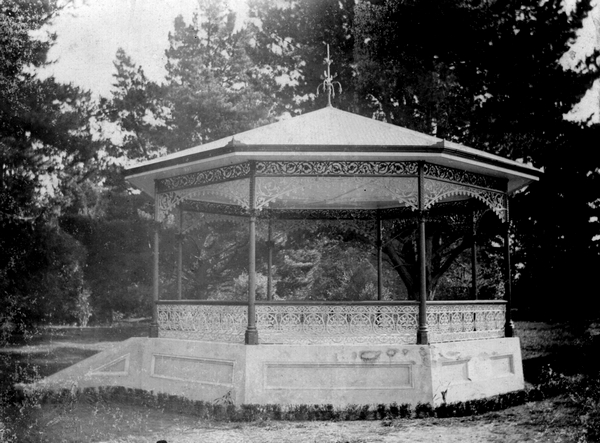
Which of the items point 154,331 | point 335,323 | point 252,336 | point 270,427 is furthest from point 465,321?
point 154,331

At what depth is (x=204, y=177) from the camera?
13.1 m

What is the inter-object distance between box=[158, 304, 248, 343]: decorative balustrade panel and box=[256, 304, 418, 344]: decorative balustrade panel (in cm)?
50

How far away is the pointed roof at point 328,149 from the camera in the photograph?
1148 cm

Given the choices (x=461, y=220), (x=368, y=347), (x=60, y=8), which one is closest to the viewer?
(x=368, y=347)

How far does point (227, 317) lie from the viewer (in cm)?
1229

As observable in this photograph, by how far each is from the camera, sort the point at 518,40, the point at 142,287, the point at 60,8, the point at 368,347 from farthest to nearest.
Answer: the point at 142,287 < the point at 60,8 < the point at 518,40 < the point at 368,347

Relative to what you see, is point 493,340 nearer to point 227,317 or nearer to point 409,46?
point 227,317

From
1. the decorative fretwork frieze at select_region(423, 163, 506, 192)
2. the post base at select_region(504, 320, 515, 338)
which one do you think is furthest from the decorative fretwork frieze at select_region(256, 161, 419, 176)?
the post base at select_region(504, 320, 515, 338)

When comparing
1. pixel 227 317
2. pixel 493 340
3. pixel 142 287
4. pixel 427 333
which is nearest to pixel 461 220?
pixel 493 340

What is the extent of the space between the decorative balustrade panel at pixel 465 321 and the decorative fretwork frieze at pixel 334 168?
265 centimetres

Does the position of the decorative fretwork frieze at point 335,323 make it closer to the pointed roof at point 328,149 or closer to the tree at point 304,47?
the pointed roof at point 328,149

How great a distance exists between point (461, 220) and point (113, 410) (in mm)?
9631

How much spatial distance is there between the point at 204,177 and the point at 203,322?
2925 mm

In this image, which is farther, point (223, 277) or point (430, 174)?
point (223, 277)
